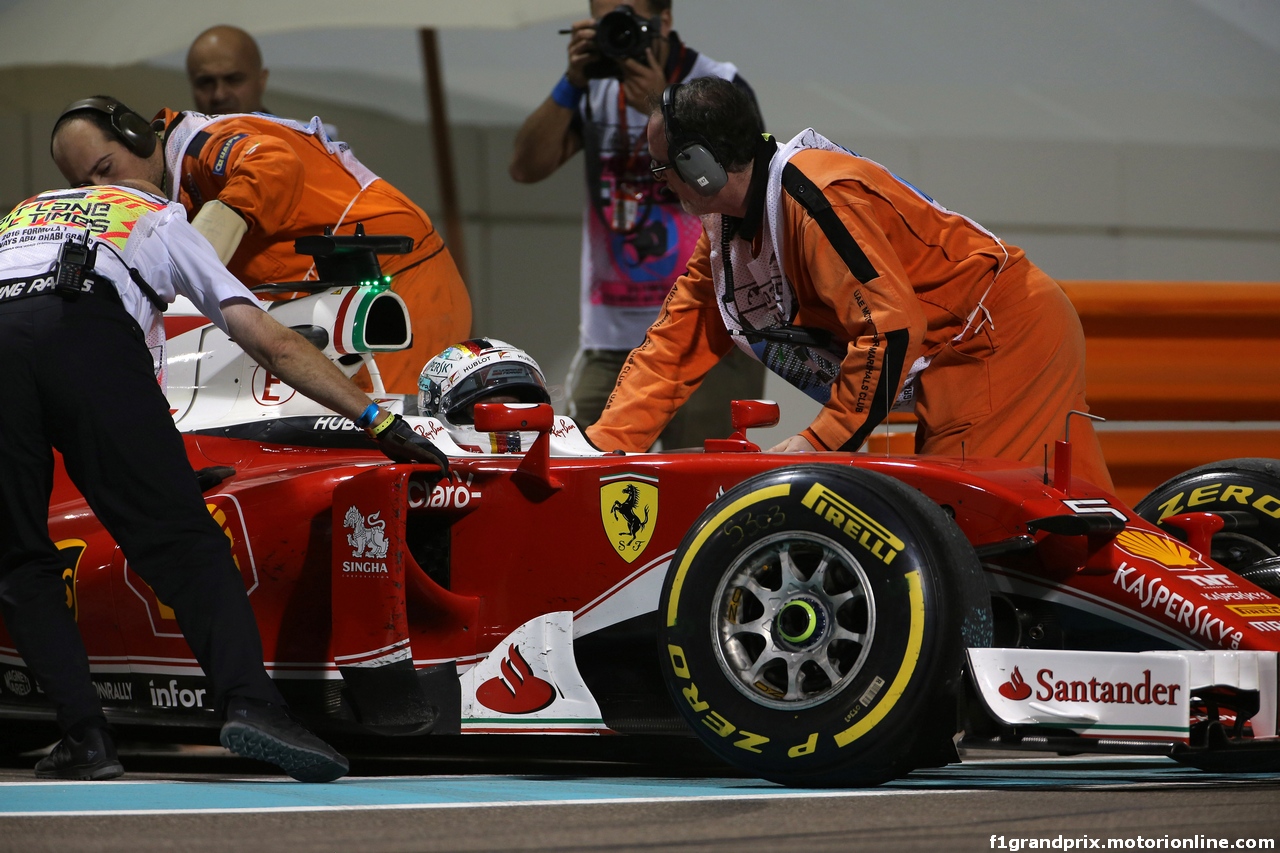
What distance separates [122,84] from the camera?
341 inches

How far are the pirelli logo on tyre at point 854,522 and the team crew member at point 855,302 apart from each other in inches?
35.6

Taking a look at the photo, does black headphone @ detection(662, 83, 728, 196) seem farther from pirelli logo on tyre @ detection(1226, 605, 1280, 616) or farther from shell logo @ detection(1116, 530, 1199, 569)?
pirelli logo on tyre @ detection(1226, 605, 1280, 616)

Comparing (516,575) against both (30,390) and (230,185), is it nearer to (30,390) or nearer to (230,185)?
(30,390)

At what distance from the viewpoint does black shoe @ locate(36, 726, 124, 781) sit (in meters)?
3.96

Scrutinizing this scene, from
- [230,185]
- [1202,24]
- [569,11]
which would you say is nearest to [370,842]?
[230,185]

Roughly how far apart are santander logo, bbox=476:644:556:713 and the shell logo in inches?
49.7

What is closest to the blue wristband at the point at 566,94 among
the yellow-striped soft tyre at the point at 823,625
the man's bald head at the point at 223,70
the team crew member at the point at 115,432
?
the man's bald head at the point at 223,70

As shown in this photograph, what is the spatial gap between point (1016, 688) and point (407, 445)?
145cm

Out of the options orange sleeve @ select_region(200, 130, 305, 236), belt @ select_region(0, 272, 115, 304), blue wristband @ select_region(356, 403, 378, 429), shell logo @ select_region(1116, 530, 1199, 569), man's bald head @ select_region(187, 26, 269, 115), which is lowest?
shell logo @ select_region(1116, 530, 1199, 569)

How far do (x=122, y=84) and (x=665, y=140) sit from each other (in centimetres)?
486

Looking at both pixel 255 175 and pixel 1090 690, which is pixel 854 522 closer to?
pixel 1090 690

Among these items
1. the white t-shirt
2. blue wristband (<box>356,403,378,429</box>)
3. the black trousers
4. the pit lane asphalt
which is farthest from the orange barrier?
the black trousers

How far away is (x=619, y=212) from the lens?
256 inches

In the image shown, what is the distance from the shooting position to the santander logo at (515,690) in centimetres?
393
